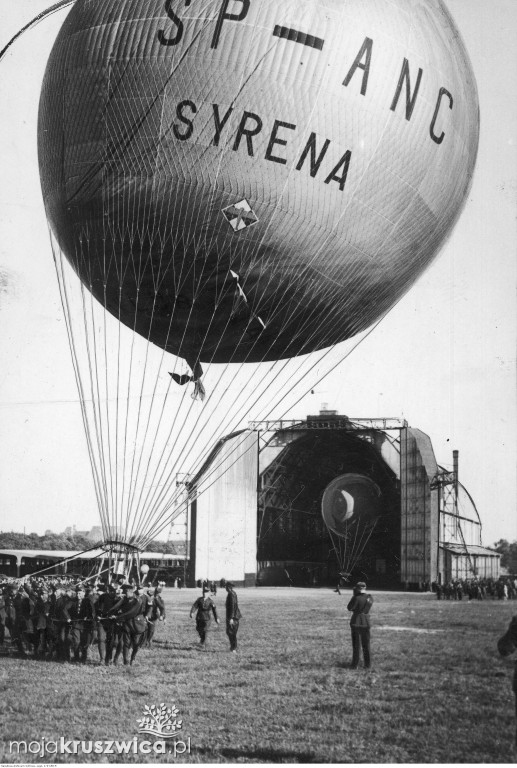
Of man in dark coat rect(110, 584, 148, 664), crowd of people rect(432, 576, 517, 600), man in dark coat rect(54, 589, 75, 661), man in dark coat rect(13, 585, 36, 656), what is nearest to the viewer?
man in dark coat rect(110, 584, 148, 664)

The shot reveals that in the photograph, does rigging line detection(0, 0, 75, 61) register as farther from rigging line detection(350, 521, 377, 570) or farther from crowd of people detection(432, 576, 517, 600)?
rigging line detection(350, 521, 377, 570)

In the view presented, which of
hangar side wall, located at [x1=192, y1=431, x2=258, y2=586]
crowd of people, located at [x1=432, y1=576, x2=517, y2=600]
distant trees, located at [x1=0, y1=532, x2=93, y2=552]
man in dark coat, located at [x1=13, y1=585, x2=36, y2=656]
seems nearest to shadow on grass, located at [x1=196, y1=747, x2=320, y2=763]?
man in dark coat, located at [x1=13, y1=585, x2=36, y2=656]

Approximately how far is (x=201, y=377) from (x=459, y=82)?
20.6ft

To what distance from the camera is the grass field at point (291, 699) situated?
7.40 meters

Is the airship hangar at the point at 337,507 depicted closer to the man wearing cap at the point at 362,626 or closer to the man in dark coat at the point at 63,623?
the man in dark coat at the point at 63,623

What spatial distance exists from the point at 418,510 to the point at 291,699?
24.8 m

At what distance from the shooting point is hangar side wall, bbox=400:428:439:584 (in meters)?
32.8

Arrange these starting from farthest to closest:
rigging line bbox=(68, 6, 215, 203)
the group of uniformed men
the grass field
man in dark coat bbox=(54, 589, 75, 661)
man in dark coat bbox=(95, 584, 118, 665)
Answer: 1. man in dark coat bbox=(54, 589, 75, 661)
2. man in dark coat bbox=(95, 584, 118, 665)
3. the group of uniformed men
4. rigging line bbox=(68, 6, 215, 203)
5. the grass field

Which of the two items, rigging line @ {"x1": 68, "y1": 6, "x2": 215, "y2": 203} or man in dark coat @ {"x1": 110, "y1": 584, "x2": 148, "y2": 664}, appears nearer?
rigging line @ {"x1": 68, "y1": 6, "x2": 215, "y2": 203}

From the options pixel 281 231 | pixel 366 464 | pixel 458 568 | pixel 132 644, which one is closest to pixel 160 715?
pixel 132 644

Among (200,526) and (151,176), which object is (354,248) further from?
(200,526)

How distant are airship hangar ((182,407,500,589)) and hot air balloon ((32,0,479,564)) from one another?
72.8ft

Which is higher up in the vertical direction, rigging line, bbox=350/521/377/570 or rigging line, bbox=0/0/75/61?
rigging line, bbox=0/0/75/61

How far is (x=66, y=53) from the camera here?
11.1 m
